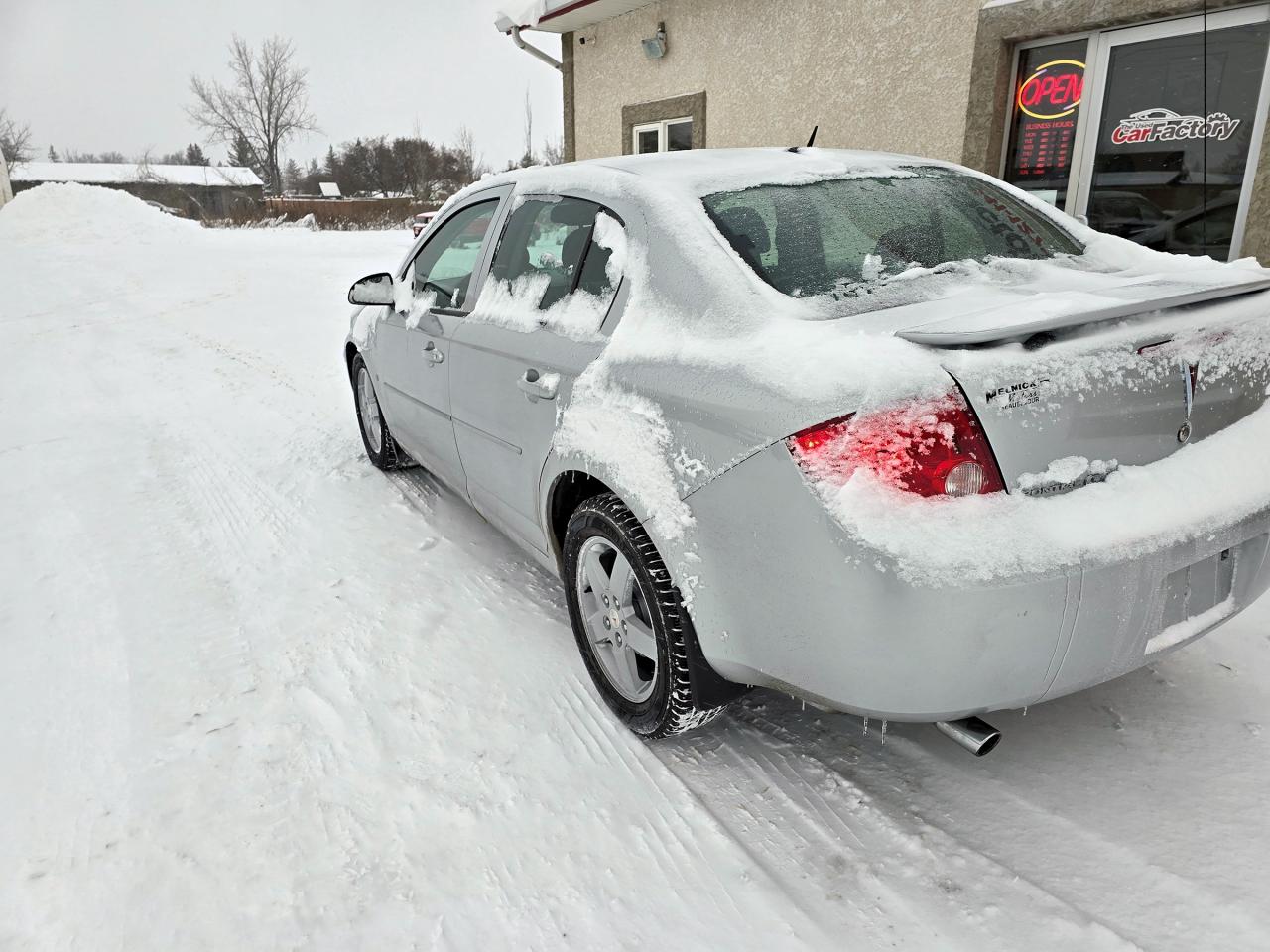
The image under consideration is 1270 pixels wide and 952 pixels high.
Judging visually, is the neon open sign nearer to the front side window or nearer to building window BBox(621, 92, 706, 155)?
building window BBox(621, 92, 706, 155)

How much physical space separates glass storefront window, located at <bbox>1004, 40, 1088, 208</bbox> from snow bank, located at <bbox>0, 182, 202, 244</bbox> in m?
21.5

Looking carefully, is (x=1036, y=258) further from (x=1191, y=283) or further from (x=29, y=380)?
(x=29, y=380)

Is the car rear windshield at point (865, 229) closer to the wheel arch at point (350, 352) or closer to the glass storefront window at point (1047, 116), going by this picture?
the wheel arch at point (350, 352)

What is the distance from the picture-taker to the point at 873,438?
1.69 meters

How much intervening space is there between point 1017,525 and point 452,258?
2.85 m

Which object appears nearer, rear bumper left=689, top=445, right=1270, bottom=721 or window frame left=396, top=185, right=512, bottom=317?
rear bumper left=689, top=445, right=1270, bottom=721

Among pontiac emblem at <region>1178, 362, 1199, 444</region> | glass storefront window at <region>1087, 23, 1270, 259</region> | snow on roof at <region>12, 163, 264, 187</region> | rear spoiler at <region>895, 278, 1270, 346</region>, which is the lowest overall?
pontiac emblem at <region>1178, 362, 1199, 444</region>

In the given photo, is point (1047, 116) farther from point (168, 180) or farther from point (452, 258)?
point (168, 180)

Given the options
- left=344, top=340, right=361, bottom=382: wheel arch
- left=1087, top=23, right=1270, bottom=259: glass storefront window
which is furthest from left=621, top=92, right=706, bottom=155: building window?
left=344, top=340, right=361, bottom=382: wheel arch

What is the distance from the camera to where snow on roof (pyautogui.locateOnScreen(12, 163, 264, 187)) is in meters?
66.6

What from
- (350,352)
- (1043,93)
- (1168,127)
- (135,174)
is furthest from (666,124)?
(135,174)

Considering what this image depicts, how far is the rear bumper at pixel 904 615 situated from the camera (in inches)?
66.3

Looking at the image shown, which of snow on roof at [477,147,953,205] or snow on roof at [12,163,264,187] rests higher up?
snow on roof at [12,163,264,187]

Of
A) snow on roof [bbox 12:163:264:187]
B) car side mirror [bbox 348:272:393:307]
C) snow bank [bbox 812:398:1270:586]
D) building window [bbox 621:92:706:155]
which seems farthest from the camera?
snow on roof [bbox 12:163:264:187]
